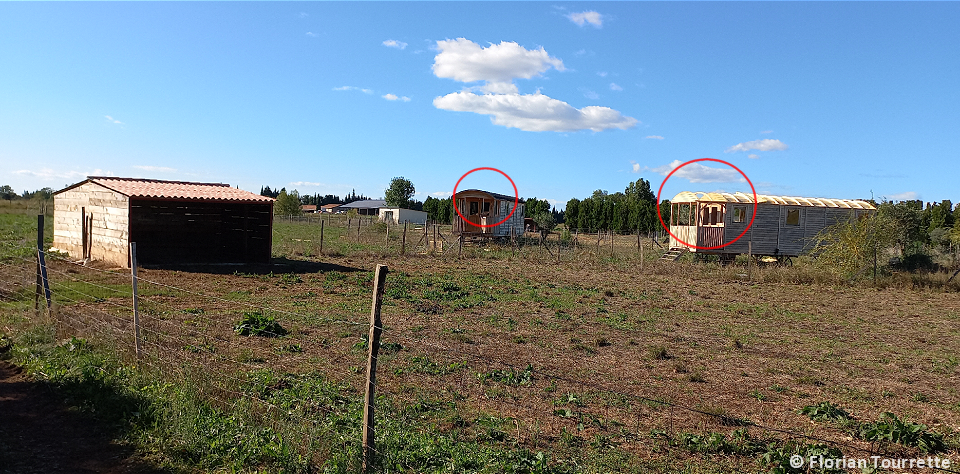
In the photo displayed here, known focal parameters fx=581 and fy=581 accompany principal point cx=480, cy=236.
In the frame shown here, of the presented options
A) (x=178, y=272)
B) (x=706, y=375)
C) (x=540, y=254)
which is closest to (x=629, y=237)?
(x=540, y=254)

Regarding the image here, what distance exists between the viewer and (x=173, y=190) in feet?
64.6

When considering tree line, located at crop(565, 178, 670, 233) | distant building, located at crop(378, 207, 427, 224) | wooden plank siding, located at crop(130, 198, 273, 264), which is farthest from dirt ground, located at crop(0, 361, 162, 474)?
distant building, located at crop(378, 207, 427, 224)

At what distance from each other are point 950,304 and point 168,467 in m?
19.2

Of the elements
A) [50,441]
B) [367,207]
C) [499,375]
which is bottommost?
[50,441]

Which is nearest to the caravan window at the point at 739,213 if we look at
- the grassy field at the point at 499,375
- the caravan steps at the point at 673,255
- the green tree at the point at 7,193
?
the caravan steps at the point at 673,255

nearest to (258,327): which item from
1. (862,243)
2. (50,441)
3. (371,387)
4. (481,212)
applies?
(50,441)

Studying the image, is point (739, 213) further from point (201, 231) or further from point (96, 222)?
point (96, 222)

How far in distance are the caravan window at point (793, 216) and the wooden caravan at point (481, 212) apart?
15.3 meters

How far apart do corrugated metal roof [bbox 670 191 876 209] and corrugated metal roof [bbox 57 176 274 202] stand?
18350 millimetres

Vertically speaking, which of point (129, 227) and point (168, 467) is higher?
point (129, 227)

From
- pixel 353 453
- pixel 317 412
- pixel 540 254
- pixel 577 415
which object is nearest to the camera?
pixel 353 453

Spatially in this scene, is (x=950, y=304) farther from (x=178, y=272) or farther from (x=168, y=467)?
(x=178, y=272)

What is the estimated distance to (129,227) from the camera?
17.2m

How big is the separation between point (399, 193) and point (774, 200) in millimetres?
75777
